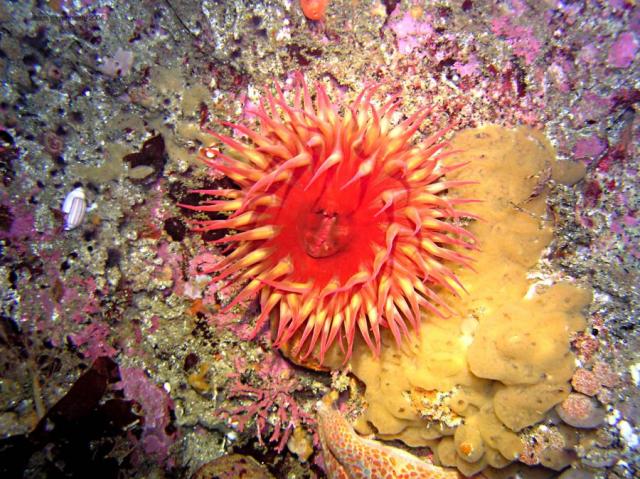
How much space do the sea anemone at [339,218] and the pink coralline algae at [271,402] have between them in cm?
99

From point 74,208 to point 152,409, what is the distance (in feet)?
6.58

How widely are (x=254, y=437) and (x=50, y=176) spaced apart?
124 inches

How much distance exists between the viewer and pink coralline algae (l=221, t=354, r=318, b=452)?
388 cm

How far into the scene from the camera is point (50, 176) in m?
3.25

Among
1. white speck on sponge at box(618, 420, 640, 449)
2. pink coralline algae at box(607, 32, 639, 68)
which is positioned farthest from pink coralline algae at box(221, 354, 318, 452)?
pink coralline algae at box(607, 32, 639, 68)

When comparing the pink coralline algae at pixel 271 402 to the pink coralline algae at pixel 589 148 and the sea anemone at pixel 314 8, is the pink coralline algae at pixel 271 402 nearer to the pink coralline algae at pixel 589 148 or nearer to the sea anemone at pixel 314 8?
the sea anemone at pixel 314 8

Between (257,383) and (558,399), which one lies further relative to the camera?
(257,383)

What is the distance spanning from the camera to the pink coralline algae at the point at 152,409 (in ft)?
12.3

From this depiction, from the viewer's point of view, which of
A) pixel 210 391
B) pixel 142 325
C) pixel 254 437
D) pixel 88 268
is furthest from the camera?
pixel 254 437

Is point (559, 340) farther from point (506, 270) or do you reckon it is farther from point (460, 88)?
point (460, 88)

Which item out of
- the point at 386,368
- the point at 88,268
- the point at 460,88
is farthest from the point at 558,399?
the point at 88,268

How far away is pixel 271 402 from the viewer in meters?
3.95

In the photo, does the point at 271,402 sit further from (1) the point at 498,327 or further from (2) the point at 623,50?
(2) the point at 623,50

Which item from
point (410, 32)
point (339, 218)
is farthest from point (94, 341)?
point (410, 32)
